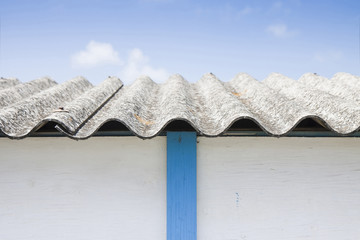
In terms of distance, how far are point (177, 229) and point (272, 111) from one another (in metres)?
1.47

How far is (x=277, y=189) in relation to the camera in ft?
8.80

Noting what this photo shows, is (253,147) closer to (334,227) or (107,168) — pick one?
(334,227)

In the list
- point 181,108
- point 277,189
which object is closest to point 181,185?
point 181,108

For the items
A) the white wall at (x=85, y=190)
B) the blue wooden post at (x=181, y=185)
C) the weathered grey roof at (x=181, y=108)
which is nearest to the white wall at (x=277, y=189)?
the blue wooden post at (x=181, y=185)

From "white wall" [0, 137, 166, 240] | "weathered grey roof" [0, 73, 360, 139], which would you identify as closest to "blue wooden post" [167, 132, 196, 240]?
"white wall" [0, 137, 166, 240]

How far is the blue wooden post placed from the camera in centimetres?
254

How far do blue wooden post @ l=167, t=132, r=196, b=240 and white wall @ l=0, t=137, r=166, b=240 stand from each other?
0.10m

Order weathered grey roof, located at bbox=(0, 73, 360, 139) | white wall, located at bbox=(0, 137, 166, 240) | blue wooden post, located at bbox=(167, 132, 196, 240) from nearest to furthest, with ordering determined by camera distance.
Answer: weathered grey roof, located at bbox=(0, 73, 360, 139)
blue wooden post, located at bbox=(167, 132, 196, 240)
white wall, located at bbox=(0, 137, 166, 240)

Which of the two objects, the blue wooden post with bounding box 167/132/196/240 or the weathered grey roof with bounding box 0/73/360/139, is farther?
the blue wooden post with bounding box 167/132/196/240

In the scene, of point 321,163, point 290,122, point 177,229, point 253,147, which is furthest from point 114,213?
point 321,163

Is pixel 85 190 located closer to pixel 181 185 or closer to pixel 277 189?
pixel 181 185

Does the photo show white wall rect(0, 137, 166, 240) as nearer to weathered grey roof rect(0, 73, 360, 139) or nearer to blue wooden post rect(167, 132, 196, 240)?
blue wooden post rect(167, 132, 196, 240)

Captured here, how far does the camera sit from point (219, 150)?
2.69 metres

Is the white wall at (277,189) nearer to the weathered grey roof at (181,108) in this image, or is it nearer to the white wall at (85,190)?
the weathered grey roof at (181,108)
